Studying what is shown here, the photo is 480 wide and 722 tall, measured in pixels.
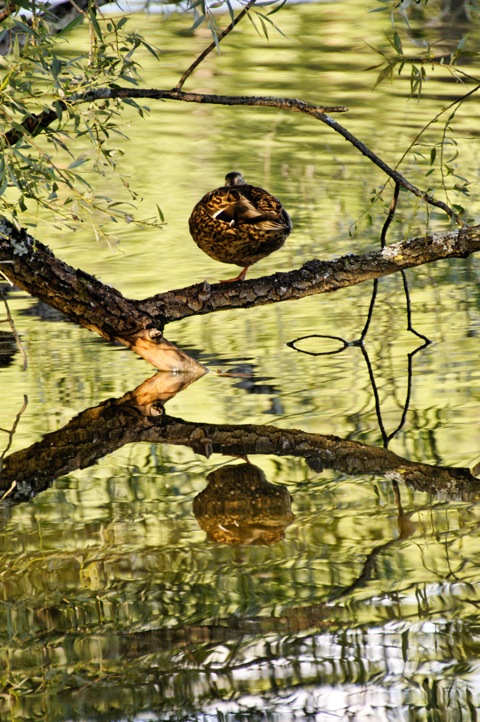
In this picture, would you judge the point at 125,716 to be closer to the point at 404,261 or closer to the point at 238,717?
the point at 238,717

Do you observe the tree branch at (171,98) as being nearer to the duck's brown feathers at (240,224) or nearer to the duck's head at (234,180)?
the duck's brown feathers at (240,224)

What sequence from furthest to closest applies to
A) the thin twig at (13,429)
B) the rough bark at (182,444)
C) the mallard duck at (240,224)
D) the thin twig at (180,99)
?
1. the mallard duck at (240,224)
2. the thin twig at (180,99)
3. the thin twig at (13,429)
4. the rough bark at (182,444)

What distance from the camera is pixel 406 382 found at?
3621mm

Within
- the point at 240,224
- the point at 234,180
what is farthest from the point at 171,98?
the point at 234,180

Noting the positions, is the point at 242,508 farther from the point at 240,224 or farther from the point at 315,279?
the point at 240,224

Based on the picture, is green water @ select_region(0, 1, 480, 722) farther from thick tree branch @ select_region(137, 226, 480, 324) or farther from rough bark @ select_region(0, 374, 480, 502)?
thick tree branch @ select_region(137, 226, 480, 324)

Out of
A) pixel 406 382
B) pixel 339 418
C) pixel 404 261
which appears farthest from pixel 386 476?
pixel 404 261

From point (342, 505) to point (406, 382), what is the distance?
1126mm

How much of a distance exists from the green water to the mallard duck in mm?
400

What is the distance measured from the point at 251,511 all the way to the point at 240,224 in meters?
1.60

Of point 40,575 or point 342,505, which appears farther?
point 342,505

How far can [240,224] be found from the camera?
3904 mm

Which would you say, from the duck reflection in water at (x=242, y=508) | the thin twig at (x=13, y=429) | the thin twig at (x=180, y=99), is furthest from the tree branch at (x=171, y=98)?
the duck reflection in water at (x=242, y=508)

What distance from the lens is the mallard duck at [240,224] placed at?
3.89m
